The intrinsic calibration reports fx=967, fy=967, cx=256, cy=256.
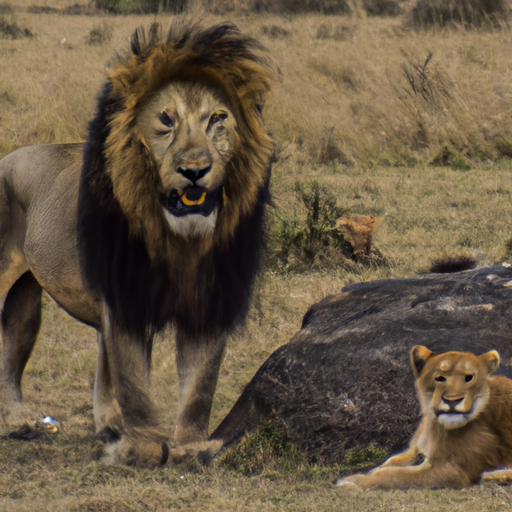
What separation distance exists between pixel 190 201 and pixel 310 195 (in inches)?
192

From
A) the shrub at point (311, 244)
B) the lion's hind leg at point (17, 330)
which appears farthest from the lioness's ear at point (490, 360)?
the shrub at point (311, 244)

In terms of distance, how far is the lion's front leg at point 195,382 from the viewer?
14.6 ft

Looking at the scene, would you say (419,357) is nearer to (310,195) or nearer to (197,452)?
(197,452)

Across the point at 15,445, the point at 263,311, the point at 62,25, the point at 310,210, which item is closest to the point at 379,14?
the point at 62,25

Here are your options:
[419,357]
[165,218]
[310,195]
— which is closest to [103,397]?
[165,218]

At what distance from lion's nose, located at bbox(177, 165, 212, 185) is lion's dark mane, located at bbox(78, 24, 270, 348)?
1.71 ft

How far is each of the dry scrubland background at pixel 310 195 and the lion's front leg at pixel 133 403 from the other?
12 cm

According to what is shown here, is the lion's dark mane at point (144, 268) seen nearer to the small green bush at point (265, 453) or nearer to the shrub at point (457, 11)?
the small green bush at point (265, 453)

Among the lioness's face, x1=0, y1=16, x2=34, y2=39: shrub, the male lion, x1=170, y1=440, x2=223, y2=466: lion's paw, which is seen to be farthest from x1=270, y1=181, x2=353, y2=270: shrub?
x1=0, y1=16, x2=34, y2=39: shrub

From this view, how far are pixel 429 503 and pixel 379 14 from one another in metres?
26.2

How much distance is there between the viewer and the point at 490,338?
4.16 meters

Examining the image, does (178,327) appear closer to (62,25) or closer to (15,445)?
(15,445)

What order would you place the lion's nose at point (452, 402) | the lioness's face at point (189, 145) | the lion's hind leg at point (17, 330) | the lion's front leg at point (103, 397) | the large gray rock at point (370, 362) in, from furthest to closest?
the lion's hind leg at point (17, 330)
the lion's front leg at point (103, 397)
the large gray rock at point (370, 362)
the lioness's face at point (189, 145)
the lion's nose at point (452, 402)

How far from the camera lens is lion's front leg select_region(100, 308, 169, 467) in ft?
14.3
